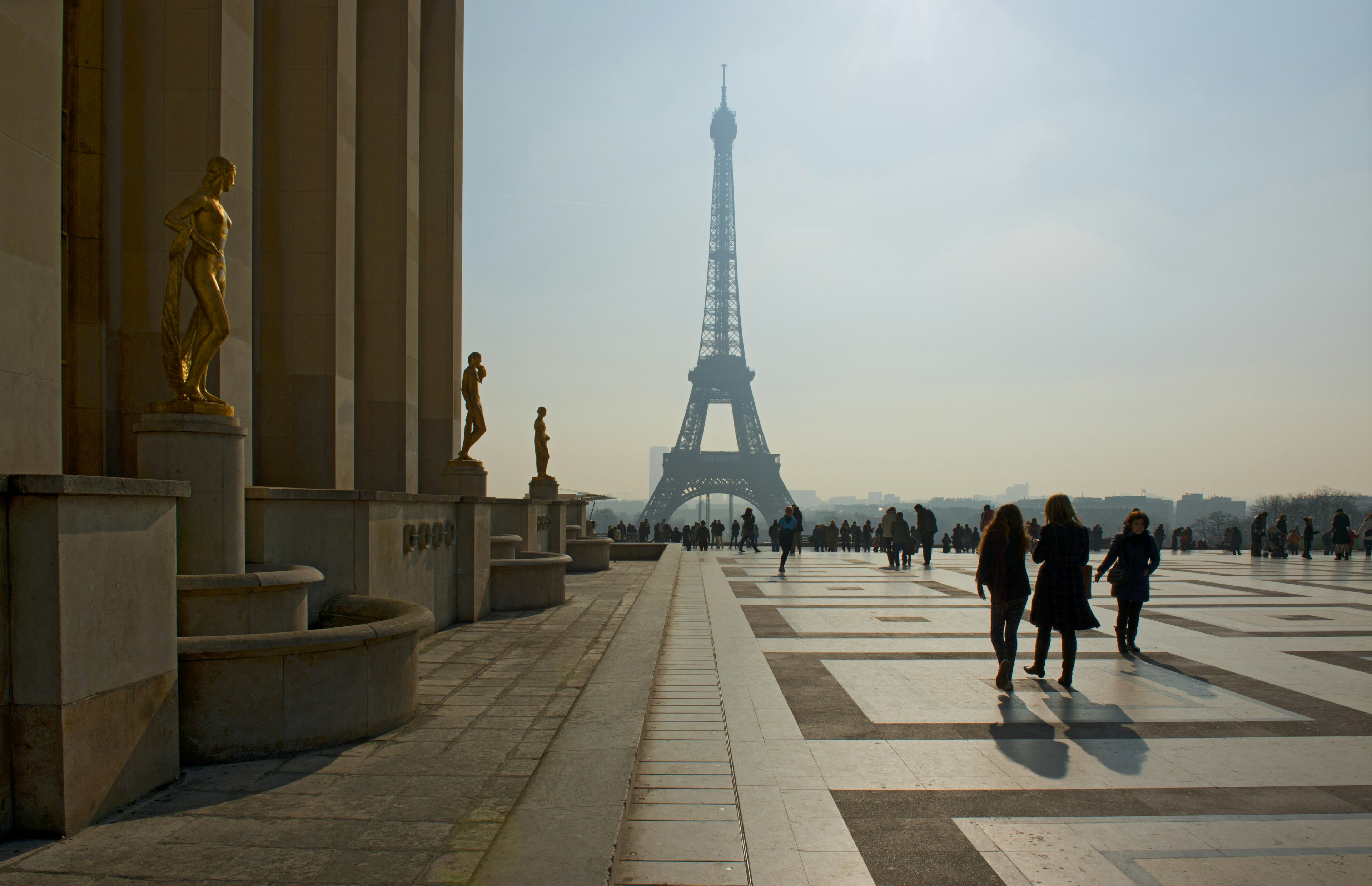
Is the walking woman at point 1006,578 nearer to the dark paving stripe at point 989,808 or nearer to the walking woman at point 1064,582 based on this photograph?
the walking woman at point 1064,582

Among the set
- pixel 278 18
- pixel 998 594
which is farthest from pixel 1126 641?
pixel 278 18

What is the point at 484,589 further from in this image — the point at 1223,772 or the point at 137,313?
the point at 1223,772

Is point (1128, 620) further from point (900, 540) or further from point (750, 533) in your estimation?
point (750, 533)

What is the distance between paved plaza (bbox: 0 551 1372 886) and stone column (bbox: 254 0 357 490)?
528 centimetres

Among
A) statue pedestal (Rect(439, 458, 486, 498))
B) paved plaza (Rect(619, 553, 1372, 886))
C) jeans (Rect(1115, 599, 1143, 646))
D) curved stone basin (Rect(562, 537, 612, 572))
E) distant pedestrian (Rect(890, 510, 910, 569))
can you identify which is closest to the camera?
paved plaza (Rect(619, 553, 1372, 886))

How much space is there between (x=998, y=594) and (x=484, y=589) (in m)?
6.38

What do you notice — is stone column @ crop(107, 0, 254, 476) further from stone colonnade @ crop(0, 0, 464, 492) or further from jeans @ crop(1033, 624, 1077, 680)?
jeans @ crop(1033, 624, 1077, 680)

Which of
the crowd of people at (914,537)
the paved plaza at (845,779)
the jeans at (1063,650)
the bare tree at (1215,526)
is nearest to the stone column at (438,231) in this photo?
the crowd of people at (914,537)

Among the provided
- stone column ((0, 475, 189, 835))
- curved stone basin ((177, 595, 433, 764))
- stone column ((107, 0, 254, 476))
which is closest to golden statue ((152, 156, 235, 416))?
curved stone basin ((177, 595, 433, 764))

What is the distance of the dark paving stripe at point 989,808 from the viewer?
150 inches

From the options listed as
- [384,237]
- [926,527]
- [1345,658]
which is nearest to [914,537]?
[926,527]

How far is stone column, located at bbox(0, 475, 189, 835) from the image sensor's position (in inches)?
142

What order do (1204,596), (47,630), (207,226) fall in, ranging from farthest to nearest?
(1204,596) → (207,226) → (47,630)

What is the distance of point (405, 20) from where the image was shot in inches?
624
